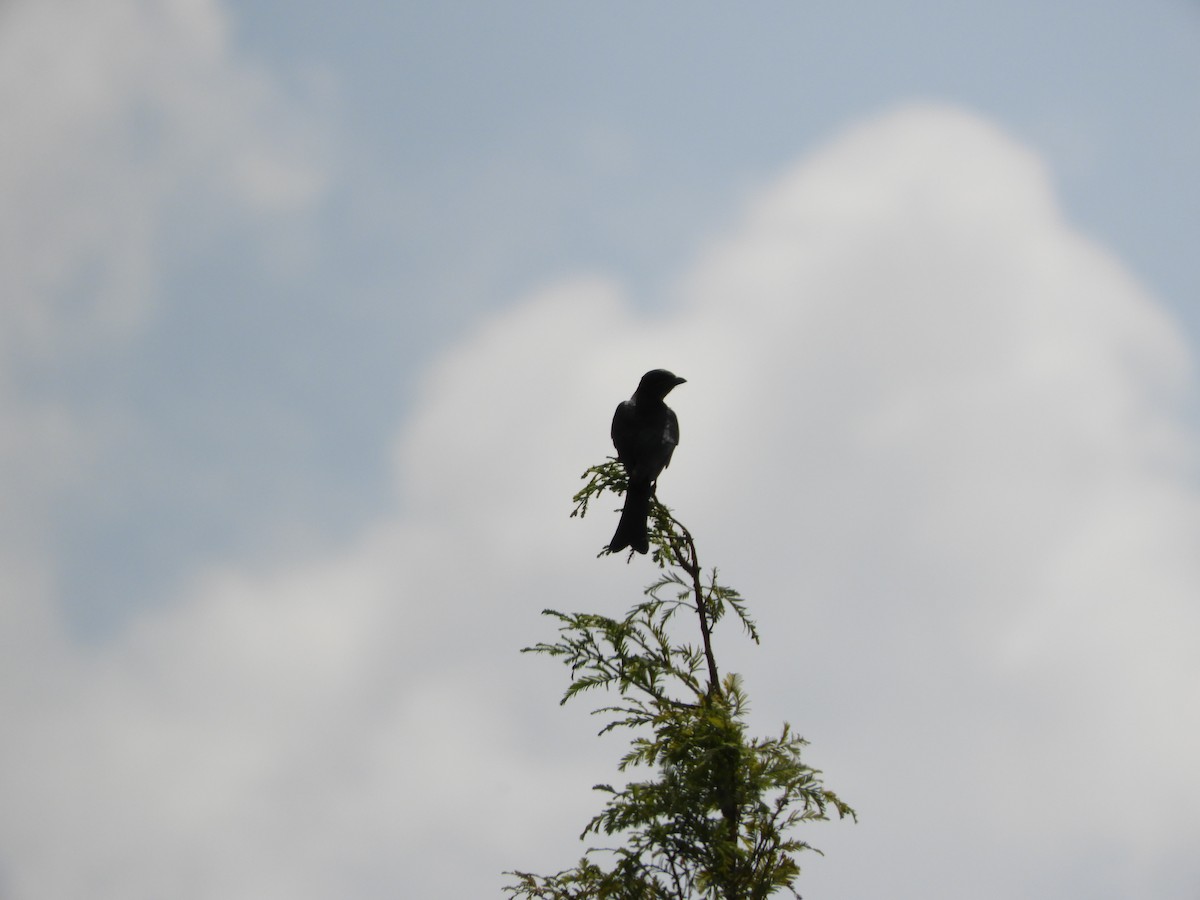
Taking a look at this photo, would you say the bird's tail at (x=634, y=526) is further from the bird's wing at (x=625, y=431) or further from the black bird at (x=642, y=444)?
the bird's wing at (x=625, y=431)

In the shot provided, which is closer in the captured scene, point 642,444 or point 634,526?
point 634,526

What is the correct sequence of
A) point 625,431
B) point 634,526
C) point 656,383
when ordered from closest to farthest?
point 634,526, point 625,431, point 656,383

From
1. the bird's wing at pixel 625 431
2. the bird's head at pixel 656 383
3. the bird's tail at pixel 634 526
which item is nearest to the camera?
the bird's tail at pixel 634 526

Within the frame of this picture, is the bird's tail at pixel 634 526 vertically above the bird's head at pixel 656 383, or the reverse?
the bird's head at pixel 656 383

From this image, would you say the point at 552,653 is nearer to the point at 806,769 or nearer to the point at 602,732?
the point at 602,732

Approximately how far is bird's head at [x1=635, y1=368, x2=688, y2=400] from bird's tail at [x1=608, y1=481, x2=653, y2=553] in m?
1.90

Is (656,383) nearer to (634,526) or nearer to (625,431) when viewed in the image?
(625,431)

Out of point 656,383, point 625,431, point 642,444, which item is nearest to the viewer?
point 642,444

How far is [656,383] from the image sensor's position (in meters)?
9.18

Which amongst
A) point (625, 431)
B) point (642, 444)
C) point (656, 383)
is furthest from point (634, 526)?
point (656, 383)

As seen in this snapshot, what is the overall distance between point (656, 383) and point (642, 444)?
3.99 feet

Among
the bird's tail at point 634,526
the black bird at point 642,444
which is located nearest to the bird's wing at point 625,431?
the black bird at point 642,444

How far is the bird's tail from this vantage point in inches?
281

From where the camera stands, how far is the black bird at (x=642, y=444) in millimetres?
7223
